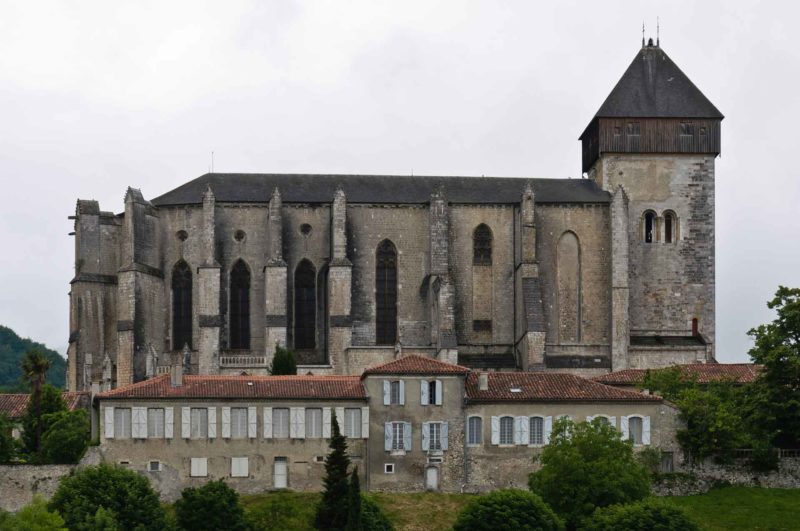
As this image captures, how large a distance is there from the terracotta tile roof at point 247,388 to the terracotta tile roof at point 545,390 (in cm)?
500

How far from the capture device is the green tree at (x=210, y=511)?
5975 centimetres

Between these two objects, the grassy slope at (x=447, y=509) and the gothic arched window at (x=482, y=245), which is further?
the gothic arched window at (x=482, y=245)

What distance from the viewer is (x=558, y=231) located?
293ft

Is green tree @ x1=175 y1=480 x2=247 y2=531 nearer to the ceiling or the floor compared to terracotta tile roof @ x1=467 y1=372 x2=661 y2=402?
nearer to the floor

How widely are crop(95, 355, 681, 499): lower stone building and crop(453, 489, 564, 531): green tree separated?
261 inches

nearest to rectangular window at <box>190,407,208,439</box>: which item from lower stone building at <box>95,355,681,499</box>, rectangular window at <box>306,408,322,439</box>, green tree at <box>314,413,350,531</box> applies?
lower stone building at <box>95,355,681,499</box>

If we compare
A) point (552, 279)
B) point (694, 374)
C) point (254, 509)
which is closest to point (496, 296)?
point (552, 279)

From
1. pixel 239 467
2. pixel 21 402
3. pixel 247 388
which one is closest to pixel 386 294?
pixel 21 402

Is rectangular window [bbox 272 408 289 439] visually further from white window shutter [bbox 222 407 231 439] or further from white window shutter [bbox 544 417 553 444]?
white window shutter [bbox 544 417 553 444]

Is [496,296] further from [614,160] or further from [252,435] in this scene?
[252,435]

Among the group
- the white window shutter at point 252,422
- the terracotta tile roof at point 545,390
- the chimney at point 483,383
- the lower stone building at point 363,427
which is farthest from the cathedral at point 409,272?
the white window shutter at point 252,422

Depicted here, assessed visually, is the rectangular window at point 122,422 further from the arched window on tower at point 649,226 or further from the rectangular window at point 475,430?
the arched window on tower at point 649,226

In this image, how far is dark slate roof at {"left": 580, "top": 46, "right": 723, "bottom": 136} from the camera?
91.9m

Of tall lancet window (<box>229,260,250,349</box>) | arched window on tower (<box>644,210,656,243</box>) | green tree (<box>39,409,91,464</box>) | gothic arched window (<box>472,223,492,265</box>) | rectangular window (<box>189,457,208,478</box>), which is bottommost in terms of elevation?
rectangular window (<box>189,457,208,478</box>)
